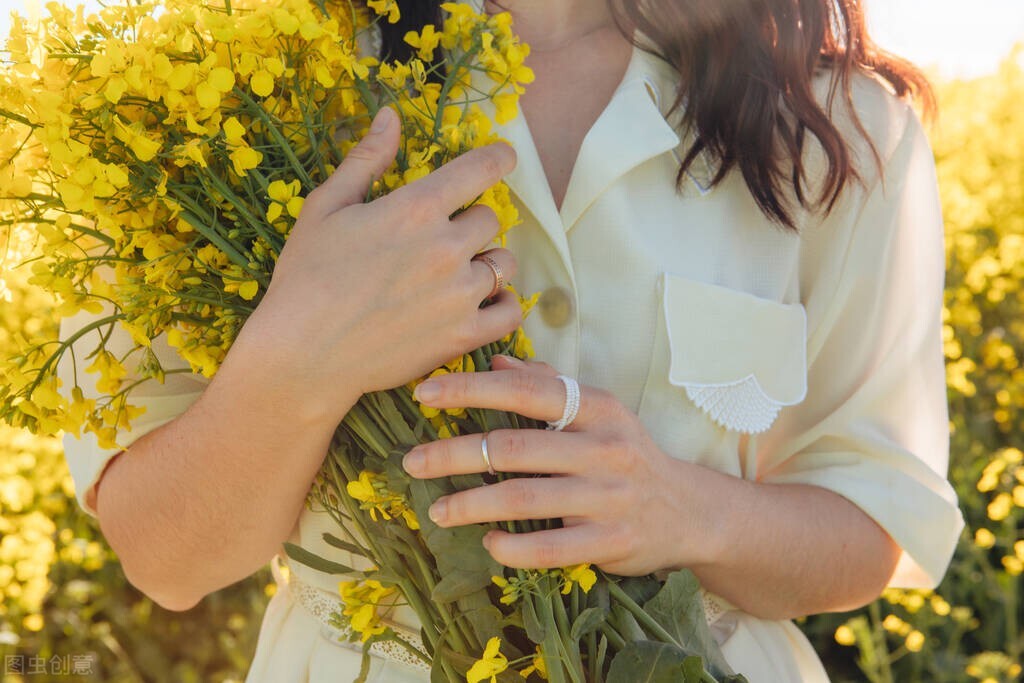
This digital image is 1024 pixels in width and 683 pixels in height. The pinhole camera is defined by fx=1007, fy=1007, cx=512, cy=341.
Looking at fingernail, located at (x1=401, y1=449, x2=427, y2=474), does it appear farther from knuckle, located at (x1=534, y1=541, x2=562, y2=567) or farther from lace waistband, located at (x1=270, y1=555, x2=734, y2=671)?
lace waistband, located at (x1=270, y1=555, x2=734, y2=671)

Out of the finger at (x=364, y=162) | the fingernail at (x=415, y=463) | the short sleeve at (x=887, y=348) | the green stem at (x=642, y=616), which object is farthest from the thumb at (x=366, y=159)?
the short sleeve at (x=887, y=348)

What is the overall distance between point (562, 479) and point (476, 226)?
25 cm

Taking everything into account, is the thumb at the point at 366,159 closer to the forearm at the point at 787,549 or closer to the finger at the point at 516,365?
the finger at the point at 516,365

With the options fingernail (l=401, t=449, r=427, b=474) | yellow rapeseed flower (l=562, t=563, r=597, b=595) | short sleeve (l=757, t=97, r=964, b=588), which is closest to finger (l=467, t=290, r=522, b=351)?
fingernail (l=401, t=449, r=427, b=474)

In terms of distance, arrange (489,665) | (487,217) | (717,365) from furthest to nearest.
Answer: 1. (717,365)
2. (487,217)
3. (489,665)

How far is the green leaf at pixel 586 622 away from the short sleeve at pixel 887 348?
47 centimetres

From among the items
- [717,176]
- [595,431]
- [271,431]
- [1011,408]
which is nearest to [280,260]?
[271,431]

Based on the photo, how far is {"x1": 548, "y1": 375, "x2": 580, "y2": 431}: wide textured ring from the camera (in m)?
0.95

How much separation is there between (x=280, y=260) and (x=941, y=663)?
2.25m

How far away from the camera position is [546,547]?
90 cm

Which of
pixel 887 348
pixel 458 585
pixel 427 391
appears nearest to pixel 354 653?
pixel 458 585

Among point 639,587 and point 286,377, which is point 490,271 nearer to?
Result: point 286,377

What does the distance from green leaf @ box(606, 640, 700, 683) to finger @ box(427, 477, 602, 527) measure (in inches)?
5.5

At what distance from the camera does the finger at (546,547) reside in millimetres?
892
